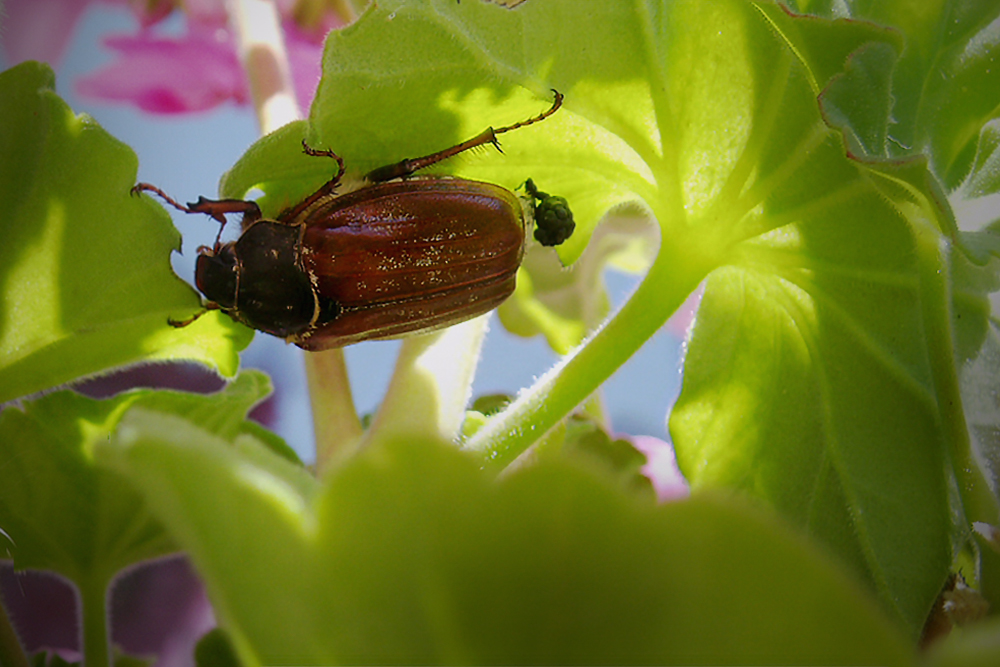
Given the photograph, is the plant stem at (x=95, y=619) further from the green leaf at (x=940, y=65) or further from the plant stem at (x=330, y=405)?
the green leaf at (x=940, y=65)

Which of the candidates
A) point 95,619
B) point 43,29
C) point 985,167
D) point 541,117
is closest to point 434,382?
point 541,117

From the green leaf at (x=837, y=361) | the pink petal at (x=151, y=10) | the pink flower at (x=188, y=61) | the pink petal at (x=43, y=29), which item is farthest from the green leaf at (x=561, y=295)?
the pink petal at (x=43, y=29)

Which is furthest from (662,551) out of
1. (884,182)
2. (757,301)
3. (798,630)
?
(757,301)

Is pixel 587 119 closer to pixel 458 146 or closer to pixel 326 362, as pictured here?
pixel 458 146

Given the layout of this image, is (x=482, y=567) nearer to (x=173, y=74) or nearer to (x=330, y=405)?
(x=330, y=405)

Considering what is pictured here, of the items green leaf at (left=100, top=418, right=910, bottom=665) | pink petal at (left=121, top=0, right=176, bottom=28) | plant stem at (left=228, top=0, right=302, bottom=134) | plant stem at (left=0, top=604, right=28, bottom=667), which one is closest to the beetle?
plant stem at (left=228, top=0, right=302, bottom=134)

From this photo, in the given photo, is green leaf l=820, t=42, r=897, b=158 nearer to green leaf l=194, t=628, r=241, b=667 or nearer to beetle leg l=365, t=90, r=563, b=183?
beetle leg l=365, t=90, r=563, b=183
